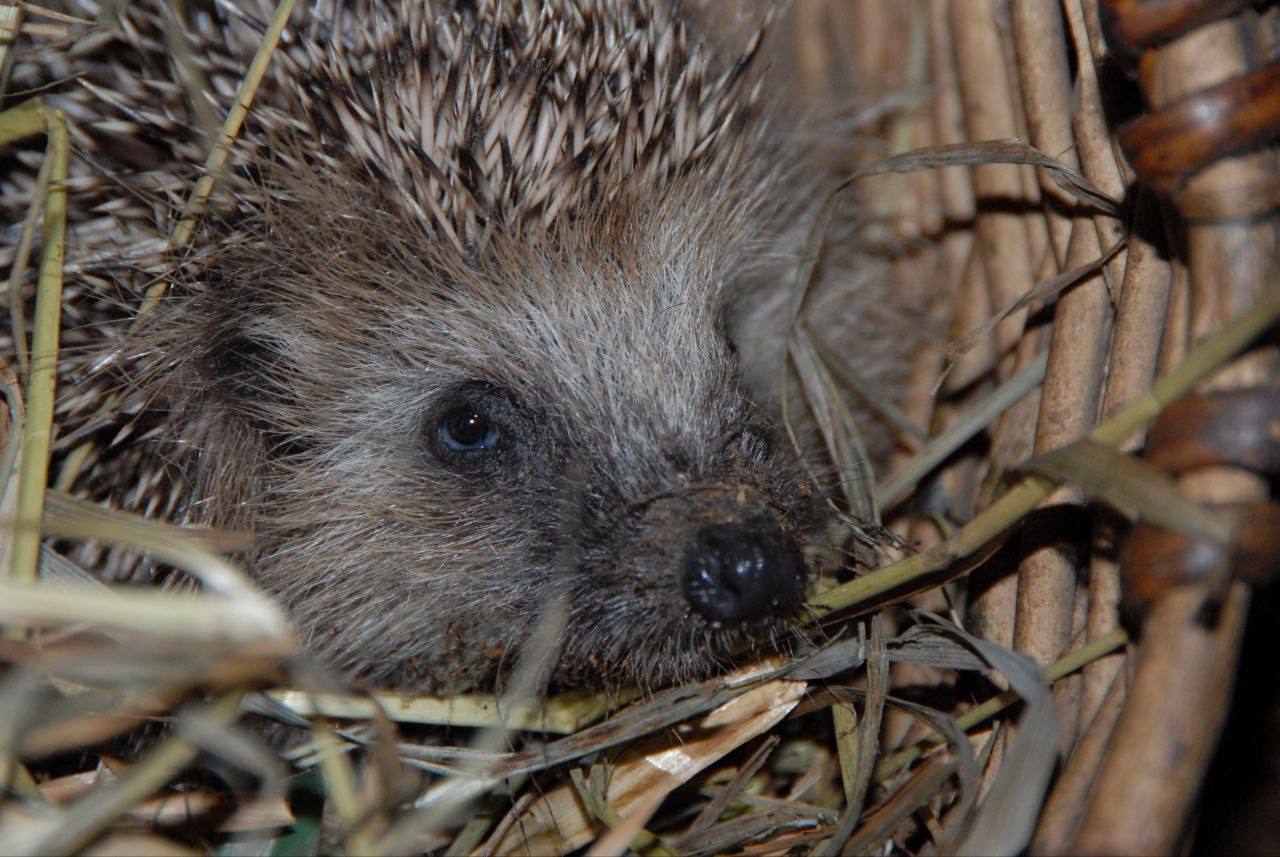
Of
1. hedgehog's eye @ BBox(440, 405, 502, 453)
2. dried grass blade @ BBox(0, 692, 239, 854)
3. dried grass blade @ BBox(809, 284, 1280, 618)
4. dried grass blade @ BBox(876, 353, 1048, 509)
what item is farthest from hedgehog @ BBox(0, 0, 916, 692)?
dried grass blade @ BBox(0, 692, 239, 854)

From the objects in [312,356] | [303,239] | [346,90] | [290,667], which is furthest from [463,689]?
[346,90]

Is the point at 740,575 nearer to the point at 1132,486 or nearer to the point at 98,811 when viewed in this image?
the point at 1132,486

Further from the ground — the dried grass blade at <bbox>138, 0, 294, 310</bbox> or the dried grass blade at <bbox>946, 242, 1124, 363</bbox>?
the dried grass blade at <bbox>138, 0, 294, 310</bbox>

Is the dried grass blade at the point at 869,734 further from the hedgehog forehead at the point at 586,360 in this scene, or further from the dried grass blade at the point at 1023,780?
the hedgehog forehead at the point at 586,360

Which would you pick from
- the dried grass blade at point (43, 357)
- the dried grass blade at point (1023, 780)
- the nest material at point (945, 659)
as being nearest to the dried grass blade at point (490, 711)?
the nest material at point (945, 659)

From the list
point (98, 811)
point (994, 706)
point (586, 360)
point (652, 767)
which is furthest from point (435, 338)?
point (994, 706)

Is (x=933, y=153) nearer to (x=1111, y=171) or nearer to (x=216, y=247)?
(x=1111, y=171)

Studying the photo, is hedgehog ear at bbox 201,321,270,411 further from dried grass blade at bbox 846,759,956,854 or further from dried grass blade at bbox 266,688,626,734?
dried grass blade at bbox 846,759,956,854

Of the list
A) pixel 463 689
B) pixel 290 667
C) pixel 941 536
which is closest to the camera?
pixel 290 667
